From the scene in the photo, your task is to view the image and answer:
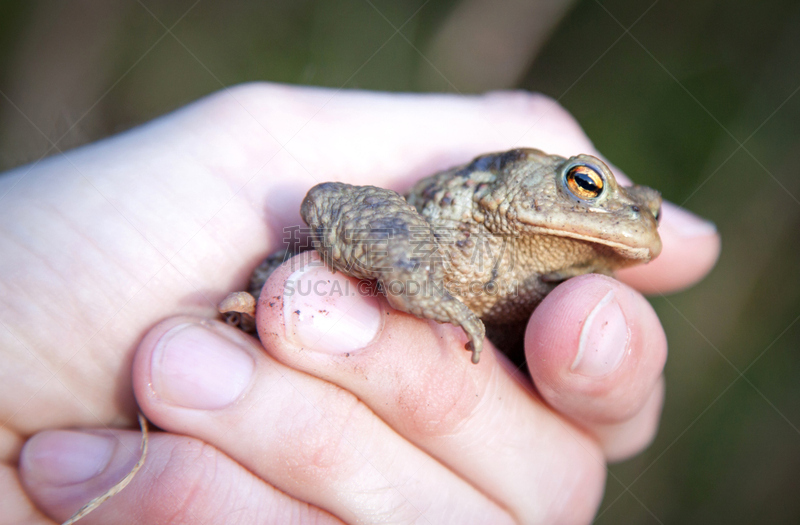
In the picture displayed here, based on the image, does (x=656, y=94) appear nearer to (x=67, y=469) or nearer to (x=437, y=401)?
(x=437, y=401)

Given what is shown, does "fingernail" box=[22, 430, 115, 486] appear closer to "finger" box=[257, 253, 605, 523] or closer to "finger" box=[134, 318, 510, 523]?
"finger" box=[134, 318, 510, 523]

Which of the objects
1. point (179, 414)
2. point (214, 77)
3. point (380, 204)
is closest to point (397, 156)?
point (380, 204)

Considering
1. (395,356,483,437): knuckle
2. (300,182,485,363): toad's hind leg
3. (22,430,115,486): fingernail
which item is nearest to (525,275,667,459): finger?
(395,356,483,437): knuckle

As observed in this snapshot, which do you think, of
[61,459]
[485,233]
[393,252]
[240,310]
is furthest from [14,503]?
[485,233]

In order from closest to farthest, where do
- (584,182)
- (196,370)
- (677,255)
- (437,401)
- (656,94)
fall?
(584,182), (196,370), (437,401), (677,255), (656,94)

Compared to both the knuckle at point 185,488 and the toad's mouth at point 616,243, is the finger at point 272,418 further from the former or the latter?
the toad's mouth at point 616,243

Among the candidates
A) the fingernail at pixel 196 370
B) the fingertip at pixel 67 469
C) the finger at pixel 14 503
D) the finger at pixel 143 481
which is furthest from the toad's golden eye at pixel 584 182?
the finger at pixel 14 503
